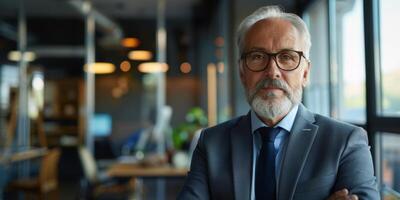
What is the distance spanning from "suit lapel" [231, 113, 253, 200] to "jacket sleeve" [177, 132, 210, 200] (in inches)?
4.1

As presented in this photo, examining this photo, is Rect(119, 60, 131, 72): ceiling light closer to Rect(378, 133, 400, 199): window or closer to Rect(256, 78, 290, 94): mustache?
Rect(378, 133, 400, 199): window

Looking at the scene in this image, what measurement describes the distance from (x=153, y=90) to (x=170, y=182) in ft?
6.25

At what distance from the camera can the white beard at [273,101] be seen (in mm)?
1435

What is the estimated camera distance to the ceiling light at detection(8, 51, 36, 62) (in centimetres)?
982

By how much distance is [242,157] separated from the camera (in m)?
1.49

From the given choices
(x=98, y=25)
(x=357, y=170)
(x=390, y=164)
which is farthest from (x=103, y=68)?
(x=357, y=170)

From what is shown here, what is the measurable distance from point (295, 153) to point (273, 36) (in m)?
0.36

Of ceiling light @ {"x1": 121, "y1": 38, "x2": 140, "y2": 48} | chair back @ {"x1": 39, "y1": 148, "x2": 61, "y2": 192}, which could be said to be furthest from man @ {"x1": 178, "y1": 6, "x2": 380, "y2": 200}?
ceiling light @ {"x1": 121, "y1": 38, "x2": 140, "y2": 48}

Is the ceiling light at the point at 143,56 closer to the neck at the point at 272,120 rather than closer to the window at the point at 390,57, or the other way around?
the window at the point at 390,57

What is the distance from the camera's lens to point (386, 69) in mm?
2502

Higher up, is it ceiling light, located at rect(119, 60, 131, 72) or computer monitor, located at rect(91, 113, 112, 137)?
ceiling light, located at rect(119, 60, 131, 72)

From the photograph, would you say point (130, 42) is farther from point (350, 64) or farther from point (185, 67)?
point (350, 64)

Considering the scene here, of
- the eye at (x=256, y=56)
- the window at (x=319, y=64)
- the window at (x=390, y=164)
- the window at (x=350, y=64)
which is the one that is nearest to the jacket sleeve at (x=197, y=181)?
the eye at (x=256, y=56)

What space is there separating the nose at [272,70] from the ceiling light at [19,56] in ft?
30.6
